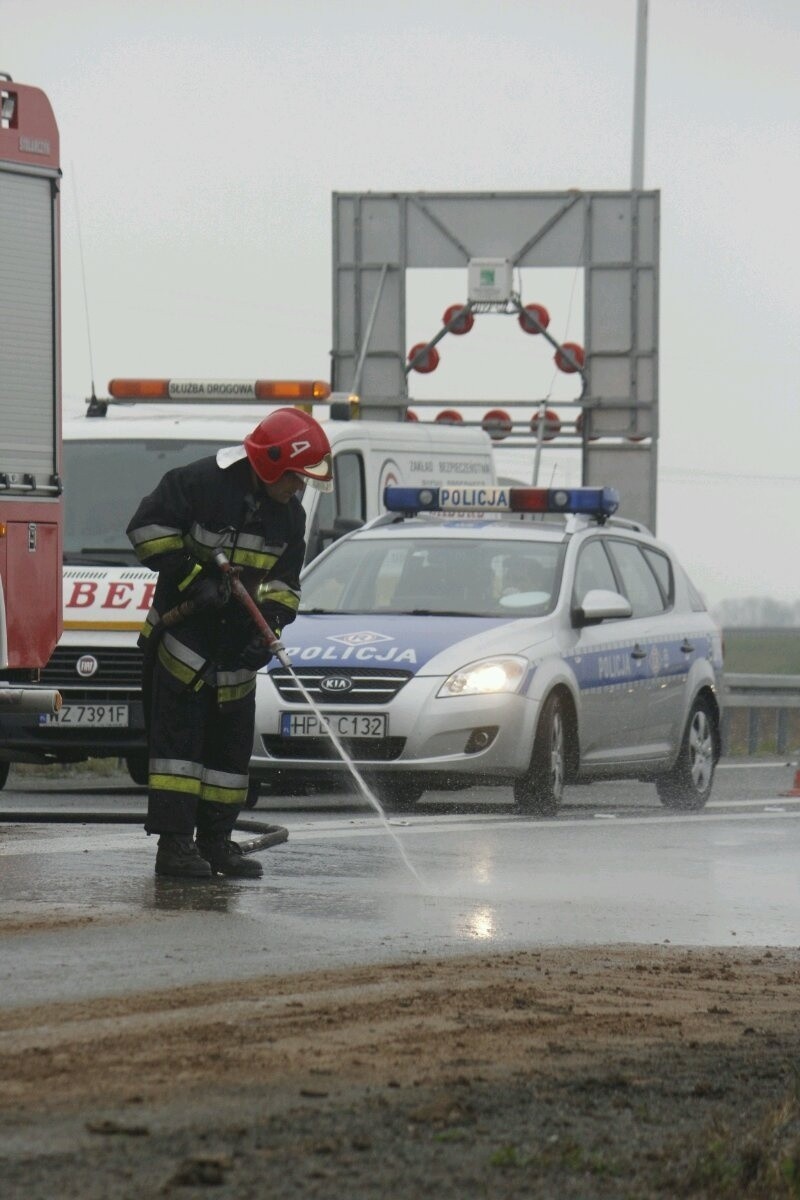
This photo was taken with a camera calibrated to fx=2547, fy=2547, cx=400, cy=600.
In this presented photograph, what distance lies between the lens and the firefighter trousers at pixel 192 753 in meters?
9.01

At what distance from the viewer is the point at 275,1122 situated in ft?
14.8

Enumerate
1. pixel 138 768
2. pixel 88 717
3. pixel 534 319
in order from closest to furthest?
pixel 88 717 → pixel 138 768 → pixel 534 319

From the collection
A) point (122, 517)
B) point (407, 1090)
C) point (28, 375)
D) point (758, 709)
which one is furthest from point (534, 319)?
point (407, 1090)

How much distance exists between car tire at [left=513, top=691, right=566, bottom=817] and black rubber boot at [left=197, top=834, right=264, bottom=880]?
407cm

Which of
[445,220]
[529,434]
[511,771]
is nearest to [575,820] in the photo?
[511,771]

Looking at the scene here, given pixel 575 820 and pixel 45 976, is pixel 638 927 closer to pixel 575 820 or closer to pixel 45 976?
pixel 45 976

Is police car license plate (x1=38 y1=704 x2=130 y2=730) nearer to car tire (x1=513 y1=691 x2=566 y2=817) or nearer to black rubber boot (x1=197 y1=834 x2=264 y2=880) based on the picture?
car tire (x1=513 y1=691 x2=566 y2=817)

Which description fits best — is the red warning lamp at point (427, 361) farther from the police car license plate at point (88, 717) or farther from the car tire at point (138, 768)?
the police car license plate at point (88, 717)

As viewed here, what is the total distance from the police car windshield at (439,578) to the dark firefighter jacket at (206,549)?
4.87m

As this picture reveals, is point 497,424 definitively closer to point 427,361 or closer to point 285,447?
point 427,361

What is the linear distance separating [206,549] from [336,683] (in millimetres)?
4208

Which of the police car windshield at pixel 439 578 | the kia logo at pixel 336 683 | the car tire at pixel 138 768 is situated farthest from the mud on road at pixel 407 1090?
the car tire at pixel 138 768

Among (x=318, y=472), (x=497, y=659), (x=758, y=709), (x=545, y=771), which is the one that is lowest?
(x=758, y=709)

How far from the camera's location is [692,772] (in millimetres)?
15445
